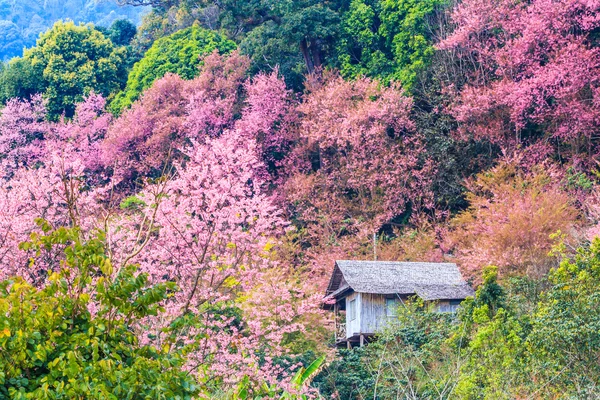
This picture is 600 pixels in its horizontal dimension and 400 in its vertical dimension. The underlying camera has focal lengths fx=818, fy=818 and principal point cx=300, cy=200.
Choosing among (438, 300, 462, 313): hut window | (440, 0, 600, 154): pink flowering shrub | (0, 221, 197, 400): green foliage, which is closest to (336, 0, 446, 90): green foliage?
(440, 0, 600, 154): pink flowering shrub

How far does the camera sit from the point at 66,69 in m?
42.9

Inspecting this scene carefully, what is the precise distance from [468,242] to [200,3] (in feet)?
65.8

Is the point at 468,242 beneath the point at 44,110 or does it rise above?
beneath

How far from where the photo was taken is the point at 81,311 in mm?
6102

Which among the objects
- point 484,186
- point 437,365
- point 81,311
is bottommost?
point 437,365

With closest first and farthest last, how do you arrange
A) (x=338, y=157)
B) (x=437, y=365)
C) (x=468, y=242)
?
(x=437, y=365)
(x=468, y=242)
(x=338, y=157)

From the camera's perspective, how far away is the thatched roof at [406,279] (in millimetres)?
24297

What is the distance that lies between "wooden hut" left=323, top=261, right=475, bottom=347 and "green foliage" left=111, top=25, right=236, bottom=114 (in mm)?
17154

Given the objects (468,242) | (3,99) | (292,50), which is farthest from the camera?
(3,99)

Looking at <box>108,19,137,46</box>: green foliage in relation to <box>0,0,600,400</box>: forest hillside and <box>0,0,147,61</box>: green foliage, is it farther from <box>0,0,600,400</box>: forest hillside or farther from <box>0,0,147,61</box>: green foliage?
<box>0,0,147,61</box>: green foliage

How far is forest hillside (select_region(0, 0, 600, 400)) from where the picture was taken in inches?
581

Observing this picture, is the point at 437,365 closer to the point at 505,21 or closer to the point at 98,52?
the point at 505,21

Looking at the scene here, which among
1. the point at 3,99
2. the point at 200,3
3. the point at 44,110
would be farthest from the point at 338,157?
the point at 3,99

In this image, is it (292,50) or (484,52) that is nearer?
(484,52)
